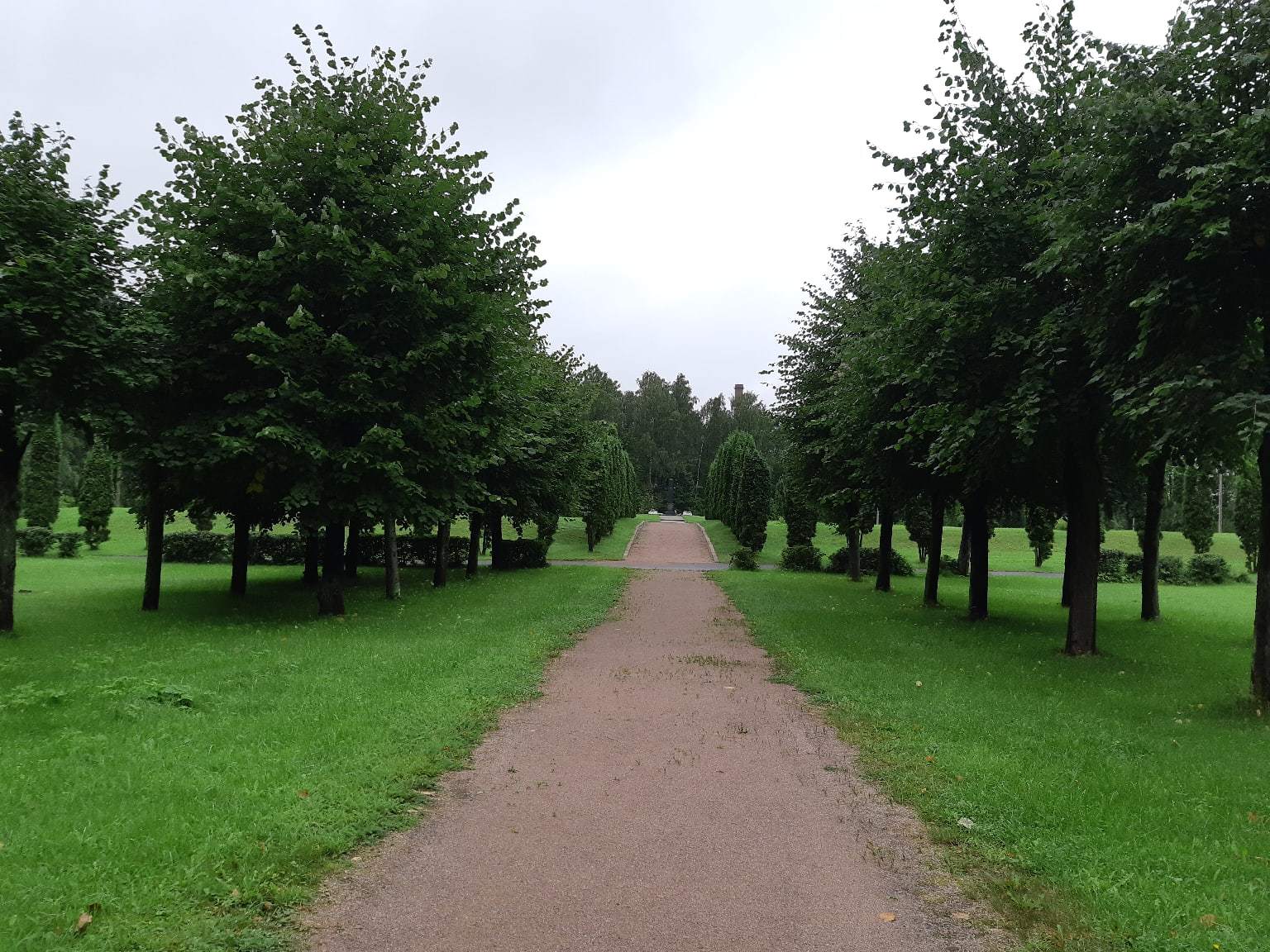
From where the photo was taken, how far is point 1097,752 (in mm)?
6781

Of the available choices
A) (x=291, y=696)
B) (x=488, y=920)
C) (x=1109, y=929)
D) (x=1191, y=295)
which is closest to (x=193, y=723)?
(x=291, y=696)

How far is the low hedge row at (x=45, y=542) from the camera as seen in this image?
31.3 m

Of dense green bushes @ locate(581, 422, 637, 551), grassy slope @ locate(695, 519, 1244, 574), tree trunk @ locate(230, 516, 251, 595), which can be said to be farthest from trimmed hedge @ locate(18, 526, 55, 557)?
grassy slope @ locate(695, 519, 1244, 574)

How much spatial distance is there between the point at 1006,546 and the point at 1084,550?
131 feet

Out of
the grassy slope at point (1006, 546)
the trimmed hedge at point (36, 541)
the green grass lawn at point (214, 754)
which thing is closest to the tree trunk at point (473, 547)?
the green grass lawn at point (214, 754)

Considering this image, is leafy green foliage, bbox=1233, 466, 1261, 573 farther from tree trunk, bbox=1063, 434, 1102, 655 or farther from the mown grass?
tree trunk, bbox=1063, 434, 1102, 655

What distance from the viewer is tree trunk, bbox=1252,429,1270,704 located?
8.55 metres

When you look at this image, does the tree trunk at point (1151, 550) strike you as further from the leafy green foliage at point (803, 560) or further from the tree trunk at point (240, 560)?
the tree trunk at point (240, 560)

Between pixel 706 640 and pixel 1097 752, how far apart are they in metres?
6.81

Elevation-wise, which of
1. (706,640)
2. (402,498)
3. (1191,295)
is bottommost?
(706,640)

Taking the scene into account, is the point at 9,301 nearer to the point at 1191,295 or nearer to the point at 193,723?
the point at 193,723

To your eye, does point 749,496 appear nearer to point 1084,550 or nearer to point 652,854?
point 1084,550

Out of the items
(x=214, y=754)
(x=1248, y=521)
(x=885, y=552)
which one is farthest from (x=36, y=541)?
(x=1248, y=521)

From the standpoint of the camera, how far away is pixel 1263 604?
8797 millimetres
